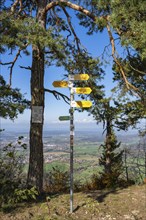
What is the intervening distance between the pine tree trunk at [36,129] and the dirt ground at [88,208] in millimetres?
870

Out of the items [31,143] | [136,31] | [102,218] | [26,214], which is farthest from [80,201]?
[136,31]

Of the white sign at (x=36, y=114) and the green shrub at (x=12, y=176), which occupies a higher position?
the white sign at (x=36, y=114)

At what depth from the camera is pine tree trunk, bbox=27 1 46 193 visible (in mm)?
8383

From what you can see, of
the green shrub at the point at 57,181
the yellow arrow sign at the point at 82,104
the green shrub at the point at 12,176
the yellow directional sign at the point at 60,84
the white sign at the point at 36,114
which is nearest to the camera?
the yellow arrow sign at the point at 82,104

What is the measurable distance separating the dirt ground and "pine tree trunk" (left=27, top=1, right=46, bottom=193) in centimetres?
87

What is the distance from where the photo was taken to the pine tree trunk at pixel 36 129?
8383 mm

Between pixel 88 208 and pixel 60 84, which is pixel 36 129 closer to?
pixel 60 84

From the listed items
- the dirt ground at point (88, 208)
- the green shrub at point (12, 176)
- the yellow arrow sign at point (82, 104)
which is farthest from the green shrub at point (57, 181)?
the yellow arrow sign at point (82, 104)

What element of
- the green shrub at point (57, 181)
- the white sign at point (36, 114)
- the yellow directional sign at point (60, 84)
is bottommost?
the green shrub at point (57, 181)

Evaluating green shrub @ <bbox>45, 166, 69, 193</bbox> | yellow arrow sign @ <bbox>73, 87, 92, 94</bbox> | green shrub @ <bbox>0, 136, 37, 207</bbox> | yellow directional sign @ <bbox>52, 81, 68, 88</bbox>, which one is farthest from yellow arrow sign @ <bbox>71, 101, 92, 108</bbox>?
green shrub @ <bbox>45, 166, 69, 193</bbox>

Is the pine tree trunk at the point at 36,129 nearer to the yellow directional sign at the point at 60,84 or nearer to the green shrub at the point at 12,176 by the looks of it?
the green shrub at the point at 12,176

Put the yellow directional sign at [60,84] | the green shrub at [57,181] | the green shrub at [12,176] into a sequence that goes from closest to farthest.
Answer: the yellow directional sign at [60,84] < the green shrub at [12,176] < the green shrub at [57,181]

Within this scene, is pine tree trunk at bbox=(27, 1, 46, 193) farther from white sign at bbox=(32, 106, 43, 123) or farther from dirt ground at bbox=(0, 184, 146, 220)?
dirt ground at bbox=(0, 184, 146, 220)

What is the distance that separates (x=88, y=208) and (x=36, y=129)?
8.84 feet
